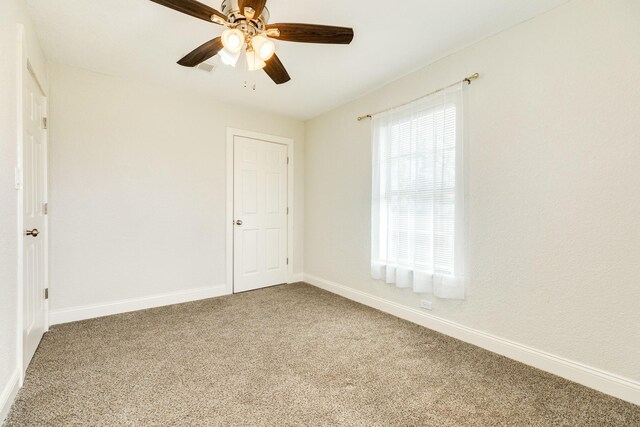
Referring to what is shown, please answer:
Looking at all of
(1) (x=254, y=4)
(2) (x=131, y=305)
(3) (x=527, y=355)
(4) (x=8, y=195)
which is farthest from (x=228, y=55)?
(3) (x=527, y=355)

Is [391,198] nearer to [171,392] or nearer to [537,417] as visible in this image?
[537,417]

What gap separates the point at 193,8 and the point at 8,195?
4.68 ft

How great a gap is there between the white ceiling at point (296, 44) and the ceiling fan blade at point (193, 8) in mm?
361

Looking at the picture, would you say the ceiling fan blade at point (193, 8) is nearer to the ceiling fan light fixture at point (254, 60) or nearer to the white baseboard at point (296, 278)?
the ceiling fan light fixture at point (254, 60)

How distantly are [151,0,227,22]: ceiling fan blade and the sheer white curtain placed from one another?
72.5 inches

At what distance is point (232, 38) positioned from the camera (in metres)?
1.74

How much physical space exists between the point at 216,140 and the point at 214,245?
1297 millimetres

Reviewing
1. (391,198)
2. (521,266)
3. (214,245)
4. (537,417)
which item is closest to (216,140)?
(214,245)

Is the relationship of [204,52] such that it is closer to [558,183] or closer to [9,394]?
[9,394]

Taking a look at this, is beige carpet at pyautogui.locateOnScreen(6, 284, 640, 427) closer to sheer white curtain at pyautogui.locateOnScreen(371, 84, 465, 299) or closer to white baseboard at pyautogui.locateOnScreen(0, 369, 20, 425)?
white baseboard at pyautogui.locateOnScreen(0, 369, 20, 425)

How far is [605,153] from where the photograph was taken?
1.81m

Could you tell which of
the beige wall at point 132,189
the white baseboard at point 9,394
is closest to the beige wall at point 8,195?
the white baseboard at point 9,394

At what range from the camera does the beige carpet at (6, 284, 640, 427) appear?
1.57 metres

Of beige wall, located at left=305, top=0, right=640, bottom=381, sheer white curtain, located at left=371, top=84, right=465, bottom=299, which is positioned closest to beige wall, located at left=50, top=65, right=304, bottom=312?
sheer white curtain, located at left=371, top=84, right=465, bottom=299
